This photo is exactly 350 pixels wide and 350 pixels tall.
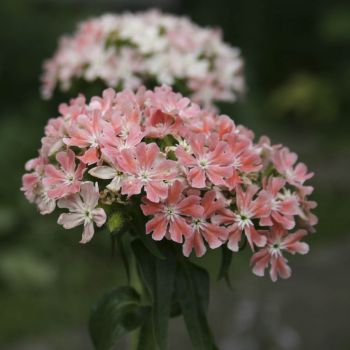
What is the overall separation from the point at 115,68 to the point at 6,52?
400cm

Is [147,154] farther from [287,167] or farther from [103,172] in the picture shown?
[287,167]

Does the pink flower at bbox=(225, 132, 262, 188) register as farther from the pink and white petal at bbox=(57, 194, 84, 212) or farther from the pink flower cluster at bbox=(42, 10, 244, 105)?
the pink flower cluster at bbox=(42, 10, 244, 105)

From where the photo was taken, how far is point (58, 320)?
14.6ft

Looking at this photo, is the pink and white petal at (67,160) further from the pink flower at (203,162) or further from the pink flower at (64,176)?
the pink flower at (203,162)

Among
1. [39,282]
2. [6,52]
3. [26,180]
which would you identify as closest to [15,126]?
[6,52]

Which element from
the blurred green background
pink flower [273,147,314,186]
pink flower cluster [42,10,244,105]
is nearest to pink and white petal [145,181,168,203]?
pink flower [273,147,314,186]

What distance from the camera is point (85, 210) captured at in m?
1.52

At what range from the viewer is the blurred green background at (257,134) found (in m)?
4.34

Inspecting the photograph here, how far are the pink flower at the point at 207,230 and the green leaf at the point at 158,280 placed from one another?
0.11 meters

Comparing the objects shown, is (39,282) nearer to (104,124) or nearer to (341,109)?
(104,124)

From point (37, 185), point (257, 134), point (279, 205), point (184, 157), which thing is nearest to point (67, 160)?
point (37, 185)

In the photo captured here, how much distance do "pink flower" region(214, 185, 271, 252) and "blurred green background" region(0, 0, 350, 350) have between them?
0.82 meters

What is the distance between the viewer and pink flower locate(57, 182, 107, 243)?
1509mm

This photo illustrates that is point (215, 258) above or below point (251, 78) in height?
below
